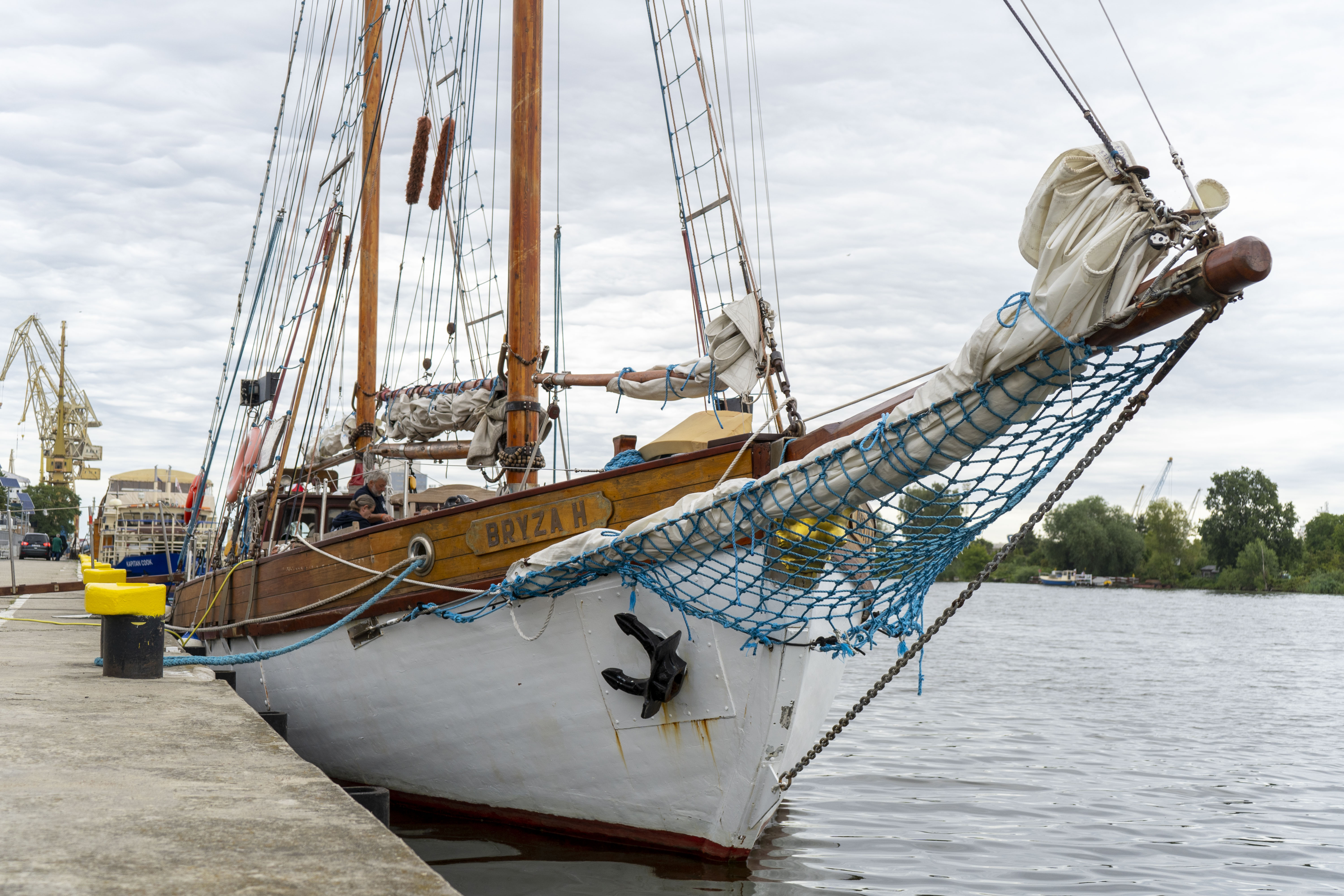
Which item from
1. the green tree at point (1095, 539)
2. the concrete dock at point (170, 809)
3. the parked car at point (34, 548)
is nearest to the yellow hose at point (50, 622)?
the concrete dock at point (170, 809)

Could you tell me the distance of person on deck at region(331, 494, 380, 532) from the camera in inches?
361

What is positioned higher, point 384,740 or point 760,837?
point 384,740

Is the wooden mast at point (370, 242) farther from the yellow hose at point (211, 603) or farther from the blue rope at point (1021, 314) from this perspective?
the blue rope at point (1021, 314)

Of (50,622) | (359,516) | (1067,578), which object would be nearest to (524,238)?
(359,516)

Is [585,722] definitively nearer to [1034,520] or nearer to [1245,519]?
[1034,520]

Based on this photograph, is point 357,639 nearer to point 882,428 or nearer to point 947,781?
point 882,428

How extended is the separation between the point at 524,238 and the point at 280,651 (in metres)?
3.62

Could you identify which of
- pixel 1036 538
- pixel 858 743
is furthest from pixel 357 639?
pixel 1036 538

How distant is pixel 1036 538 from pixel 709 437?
3882 inches

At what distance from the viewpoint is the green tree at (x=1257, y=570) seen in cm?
7469

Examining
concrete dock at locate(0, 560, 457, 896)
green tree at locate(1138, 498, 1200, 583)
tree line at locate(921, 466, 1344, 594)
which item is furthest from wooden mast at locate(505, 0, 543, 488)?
green tree at locate(1138, 498, 1200, 583)

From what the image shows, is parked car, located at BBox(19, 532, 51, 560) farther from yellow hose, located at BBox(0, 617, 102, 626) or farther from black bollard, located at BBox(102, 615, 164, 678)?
black bollard, located at BBox(102, 615, 164, 678)

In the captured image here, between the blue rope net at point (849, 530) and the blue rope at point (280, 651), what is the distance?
1.49 ft

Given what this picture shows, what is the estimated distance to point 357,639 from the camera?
746 cm
